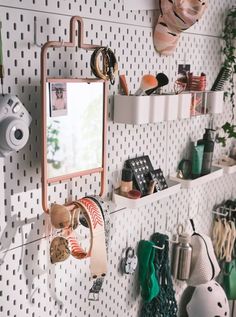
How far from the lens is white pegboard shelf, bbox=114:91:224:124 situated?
1.55 m

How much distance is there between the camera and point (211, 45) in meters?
2.13

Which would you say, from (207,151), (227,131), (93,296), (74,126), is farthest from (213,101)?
(93,296)

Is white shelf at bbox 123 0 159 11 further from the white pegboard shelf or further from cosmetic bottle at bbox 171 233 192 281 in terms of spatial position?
cosmetic bottle at bbox 171 233 192 281

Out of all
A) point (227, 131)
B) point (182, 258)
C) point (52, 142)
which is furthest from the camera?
point (227, 131)

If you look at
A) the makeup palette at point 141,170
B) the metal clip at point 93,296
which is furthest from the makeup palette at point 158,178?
the metal clip at point 93,296

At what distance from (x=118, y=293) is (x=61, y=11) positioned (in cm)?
113

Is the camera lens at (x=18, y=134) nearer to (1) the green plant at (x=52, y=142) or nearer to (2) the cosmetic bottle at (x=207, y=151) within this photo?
(1) the green plant at (x=52, y=142)

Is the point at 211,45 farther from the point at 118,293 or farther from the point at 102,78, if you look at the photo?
the point at 118,293

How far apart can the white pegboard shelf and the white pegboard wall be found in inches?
2.8

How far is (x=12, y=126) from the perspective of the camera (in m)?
1.17

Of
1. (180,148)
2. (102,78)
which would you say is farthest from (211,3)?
(102,78)

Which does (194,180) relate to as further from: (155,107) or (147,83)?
(147,83)

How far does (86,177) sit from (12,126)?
446 millimetres

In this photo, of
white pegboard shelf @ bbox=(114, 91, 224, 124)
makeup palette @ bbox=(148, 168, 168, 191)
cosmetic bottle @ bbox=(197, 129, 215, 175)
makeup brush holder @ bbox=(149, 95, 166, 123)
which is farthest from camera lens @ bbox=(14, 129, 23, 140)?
cosmetic bottle @ bbox=(197, 129, 215, 175)
